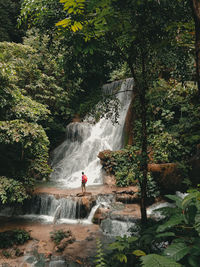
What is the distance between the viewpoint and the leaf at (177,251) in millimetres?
1462

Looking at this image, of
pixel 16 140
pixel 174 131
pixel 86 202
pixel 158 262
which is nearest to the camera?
pixel 158 262

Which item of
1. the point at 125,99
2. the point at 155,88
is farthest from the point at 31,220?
the point at 125,99

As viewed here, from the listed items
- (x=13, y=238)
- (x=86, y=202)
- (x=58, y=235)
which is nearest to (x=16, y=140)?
(x=13, y=238)

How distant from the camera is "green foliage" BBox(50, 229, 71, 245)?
22.9 ft

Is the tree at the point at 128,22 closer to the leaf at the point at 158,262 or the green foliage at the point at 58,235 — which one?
the leaf at the point at 158,262

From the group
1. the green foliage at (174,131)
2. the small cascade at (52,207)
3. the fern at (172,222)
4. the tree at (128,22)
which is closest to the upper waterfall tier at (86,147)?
the small cascade at (52,207)

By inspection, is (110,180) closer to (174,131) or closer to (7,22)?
(174,131)

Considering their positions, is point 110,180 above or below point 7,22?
below

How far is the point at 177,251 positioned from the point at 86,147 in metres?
16.1

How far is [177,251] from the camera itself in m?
1.51

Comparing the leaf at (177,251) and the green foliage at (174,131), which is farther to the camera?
the green foliage at (174,131)

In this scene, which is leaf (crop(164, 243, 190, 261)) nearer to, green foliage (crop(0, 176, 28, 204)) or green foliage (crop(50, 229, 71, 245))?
green foliage (crop(50, 229, 71, 245))

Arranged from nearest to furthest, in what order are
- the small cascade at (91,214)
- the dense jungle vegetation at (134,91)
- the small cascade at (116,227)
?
the dense jungle vegetation at (134,91) < the small cascade at (116,227) < the small cascade at (91,214)

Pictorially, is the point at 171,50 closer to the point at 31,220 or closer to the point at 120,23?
the point at 120,23
